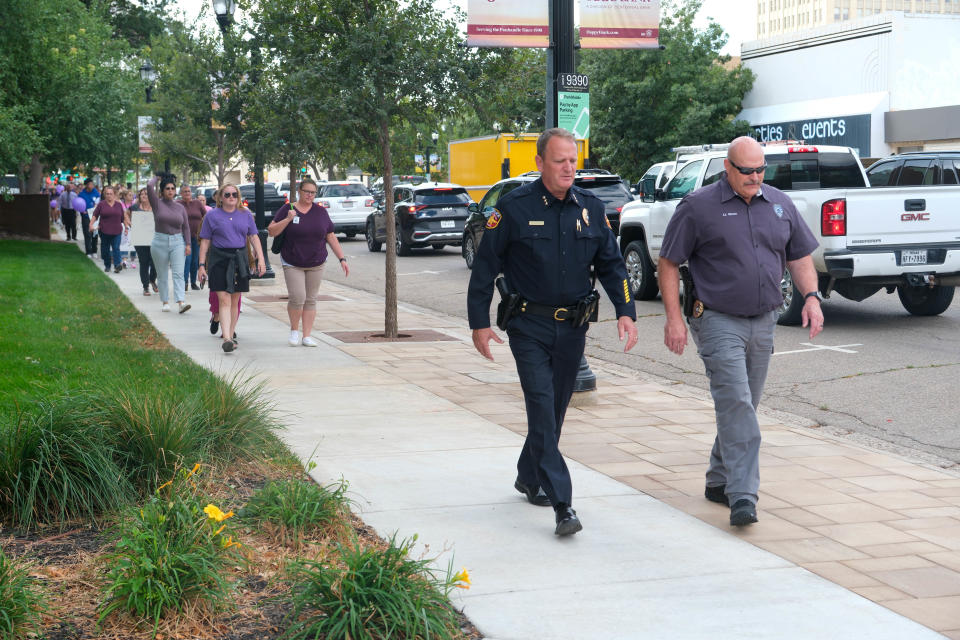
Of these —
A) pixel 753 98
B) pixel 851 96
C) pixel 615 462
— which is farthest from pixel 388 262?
pixel 753 98

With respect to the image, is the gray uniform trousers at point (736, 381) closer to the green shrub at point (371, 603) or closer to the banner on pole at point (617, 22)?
the green shrub at point (371, 603)

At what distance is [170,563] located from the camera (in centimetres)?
398

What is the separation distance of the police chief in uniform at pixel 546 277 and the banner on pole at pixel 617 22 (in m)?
6.16

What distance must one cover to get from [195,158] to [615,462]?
42.9 m

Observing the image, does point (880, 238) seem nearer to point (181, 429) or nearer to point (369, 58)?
point (369, 58)

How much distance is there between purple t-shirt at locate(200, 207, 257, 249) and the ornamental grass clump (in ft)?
24.4

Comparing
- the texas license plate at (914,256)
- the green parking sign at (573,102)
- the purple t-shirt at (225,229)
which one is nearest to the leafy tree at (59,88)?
the purple t-shirt at (225,229)

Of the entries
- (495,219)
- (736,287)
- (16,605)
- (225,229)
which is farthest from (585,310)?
(225,229)

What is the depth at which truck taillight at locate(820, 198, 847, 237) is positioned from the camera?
12625mm

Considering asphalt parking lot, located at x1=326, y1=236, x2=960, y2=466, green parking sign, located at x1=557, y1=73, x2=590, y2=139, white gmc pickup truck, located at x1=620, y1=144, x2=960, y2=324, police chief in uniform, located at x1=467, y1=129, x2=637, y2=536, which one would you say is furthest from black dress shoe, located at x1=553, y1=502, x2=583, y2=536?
white gmc pickup truck, located at x1=620, y1=144, x2=960, y2=324

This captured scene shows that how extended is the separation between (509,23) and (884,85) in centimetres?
2625

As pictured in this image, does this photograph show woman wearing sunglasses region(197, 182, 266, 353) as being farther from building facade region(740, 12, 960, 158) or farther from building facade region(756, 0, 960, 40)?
building facade region(756, 0, 960, 40)

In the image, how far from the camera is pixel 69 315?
13.5 m

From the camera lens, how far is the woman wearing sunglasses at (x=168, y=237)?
15.1 m
